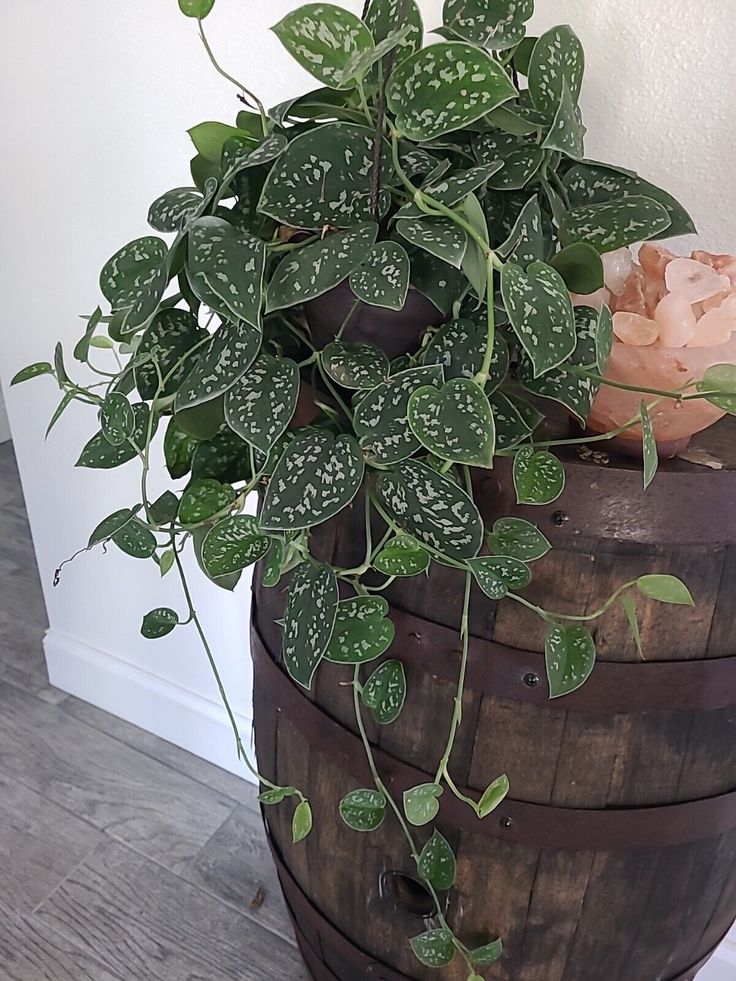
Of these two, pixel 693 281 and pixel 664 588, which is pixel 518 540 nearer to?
pixel 664 588

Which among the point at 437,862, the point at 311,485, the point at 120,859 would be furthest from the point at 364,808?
the point at 120,859

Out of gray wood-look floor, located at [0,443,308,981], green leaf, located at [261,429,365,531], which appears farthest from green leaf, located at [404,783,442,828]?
gray wood-look floor, located at [0,443,308,981]

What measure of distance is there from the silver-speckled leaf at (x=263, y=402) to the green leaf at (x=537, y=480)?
0.15m

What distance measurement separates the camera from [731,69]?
72 cm

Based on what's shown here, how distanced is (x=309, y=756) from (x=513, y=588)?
300 mm

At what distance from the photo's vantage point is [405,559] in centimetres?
54

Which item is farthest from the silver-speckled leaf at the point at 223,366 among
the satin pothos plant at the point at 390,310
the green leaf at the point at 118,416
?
the green leaf at the point at 118,416

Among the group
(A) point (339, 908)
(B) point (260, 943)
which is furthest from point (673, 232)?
(B) point (260, 943)

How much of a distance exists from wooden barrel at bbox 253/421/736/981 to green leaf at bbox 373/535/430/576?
6 cm

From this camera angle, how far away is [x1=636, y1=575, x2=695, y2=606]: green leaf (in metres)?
0.51

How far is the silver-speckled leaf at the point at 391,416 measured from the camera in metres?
0.49

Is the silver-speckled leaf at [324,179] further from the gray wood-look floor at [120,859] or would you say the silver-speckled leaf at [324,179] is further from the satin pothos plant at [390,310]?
the gray wood-look floor at [120,859]

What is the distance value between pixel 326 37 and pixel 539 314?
0.68ft

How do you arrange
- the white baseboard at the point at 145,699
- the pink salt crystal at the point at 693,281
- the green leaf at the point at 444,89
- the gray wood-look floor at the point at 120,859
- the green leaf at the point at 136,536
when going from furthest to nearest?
the white baseboard at the point at 145,699
the gray wood-look floor at the point at 120,859
the green leaf at the point at 136,536
the pink salt crystal at the point at 693,281
the green leaf at the point at 444,89
